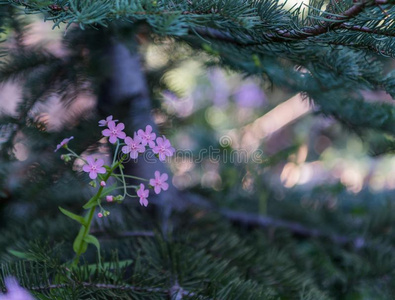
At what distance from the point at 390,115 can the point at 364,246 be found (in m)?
0.28

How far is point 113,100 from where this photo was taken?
634mm

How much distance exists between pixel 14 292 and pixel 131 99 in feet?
1.12

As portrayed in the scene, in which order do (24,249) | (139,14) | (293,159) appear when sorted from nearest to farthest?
(139,14) < (24,249) < (293,159)

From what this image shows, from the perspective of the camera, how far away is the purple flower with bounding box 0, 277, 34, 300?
35cm

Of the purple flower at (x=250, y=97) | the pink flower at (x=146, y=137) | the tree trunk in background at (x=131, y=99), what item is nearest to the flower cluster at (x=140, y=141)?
the pink flower at (x=146, y=137)

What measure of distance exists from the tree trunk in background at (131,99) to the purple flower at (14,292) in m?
0.26

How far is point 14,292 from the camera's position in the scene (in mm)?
353

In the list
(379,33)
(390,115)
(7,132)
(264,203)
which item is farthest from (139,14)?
(264,203)

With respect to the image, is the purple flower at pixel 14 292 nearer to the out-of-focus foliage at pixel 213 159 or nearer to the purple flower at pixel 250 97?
the out-of-focus foliage at pixel 213 159

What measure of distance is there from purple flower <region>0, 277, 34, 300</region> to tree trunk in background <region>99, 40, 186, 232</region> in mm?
257

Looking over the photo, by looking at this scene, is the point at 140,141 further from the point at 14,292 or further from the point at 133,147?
the point at 14,292

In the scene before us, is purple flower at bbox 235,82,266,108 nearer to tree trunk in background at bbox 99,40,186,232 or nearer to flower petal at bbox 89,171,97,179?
tree trunk in background at bbox 99,40,186,232

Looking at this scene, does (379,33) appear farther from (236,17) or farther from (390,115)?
(390,115)

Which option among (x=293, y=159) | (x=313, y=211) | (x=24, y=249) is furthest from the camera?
(x=293, y=159)
